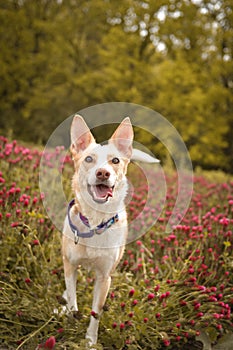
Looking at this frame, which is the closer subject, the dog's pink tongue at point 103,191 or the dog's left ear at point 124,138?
the dog's pink tongue at point 103,191

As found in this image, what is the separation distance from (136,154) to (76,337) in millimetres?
A: 1522

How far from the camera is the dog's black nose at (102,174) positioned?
8.90 ft

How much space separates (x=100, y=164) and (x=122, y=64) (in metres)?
12.3

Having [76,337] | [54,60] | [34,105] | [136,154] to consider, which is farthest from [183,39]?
[76,337]

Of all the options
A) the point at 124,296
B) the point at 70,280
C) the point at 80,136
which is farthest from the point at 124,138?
the point at 124,296

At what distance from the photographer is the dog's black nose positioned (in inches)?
107

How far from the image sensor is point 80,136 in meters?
3.08

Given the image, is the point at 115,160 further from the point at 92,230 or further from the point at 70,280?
the point at 70,280

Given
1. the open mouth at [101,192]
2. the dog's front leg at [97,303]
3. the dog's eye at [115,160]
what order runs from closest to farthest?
the open mouth at [101,192] < the dog's eye at [115,160] < the dog's front leg at [97,303]

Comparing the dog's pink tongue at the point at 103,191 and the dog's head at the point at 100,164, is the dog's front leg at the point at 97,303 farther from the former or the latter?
the dog's pink tongue at the point at 103,191

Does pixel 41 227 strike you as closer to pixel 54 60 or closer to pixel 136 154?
pixel 136 154

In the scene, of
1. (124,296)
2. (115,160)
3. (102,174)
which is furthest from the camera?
(124,296)

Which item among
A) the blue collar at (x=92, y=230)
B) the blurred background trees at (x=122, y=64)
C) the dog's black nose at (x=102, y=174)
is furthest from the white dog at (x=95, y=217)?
Result: the blurred background trees at (x=122, y=64)

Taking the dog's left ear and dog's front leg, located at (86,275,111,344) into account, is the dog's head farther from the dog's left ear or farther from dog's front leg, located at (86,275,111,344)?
dog's front leg, located at (86,275,111,344)
